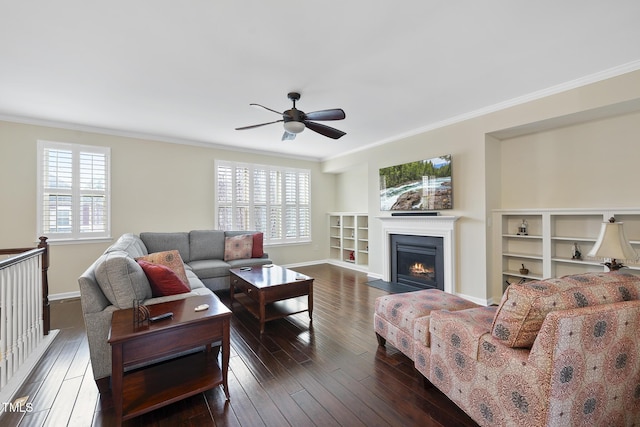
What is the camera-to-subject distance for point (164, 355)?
5.71 feet

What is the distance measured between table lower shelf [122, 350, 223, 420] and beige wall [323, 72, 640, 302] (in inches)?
144

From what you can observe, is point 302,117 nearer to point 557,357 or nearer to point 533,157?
point 557,357

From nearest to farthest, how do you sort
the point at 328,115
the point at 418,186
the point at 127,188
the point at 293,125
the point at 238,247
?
the point at 328,115
the point at 293,125
the point at 418,186
the point at 127,188
the point at 238,247

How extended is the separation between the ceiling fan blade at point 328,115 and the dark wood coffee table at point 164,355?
6.83ft

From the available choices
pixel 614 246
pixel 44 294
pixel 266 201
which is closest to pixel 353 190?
pixel 266 201

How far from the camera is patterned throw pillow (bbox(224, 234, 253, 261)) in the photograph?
4.96m

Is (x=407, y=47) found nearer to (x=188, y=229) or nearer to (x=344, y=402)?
(x=344, y=402)

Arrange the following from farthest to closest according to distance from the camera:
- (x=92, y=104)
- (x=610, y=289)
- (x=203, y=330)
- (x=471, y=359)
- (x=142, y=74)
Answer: (x=92, y=104)
(x=142, y=74)
(x=203, y=330)
(x=471, y=359)
(x=610, y=289)

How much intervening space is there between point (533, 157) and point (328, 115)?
304cm

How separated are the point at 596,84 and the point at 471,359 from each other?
3.26 m

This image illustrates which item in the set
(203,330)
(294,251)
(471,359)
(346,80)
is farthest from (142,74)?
(294,251)

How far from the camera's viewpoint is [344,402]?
6.20ft

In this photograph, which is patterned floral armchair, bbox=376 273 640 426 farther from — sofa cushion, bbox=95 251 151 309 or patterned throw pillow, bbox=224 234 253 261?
patterned throw pillow, bbox=224 234 253 261

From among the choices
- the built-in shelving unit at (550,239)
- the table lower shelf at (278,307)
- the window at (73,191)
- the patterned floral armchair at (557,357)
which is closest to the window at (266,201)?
the window at (73,191)
